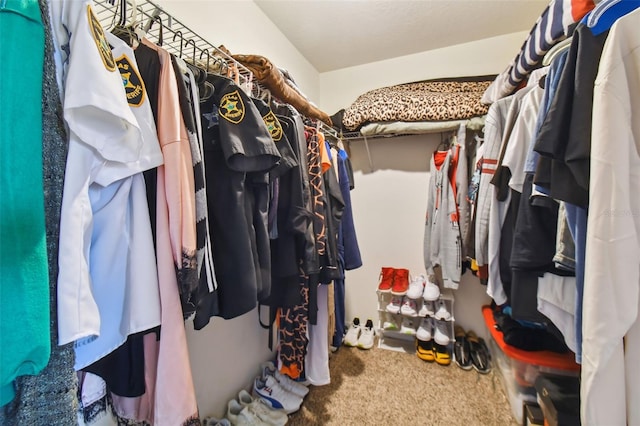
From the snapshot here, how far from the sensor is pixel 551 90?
622 millimetres

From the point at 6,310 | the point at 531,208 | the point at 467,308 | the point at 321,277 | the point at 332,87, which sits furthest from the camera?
the point at 332,87

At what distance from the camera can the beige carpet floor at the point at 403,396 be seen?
3.85 feet

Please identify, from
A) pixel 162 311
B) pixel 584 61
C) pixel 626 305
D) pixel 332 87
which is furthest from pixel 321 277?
pixel 332 87

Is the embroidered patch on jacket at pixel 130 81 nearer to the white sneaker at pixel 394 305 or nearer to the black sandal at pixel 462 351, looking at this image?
the white sneaker at pixel 394 305

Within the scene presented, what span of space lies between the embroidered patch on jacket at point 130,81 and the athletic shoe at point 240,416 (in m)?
1.21

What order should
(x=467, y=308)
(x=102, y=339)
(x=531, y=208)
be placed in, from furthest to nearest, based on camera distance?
(x=467, y=308) < (x=531, y=208) < (x=102, y=339)

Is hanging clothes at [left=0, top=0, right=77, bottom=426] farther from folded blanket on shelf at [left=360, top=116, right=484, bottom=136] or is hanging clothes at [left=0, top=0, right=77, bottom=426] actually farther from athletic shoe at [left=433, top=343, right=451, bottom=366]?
athletic shoe at [left=433, top=343, right=451, bottom=366]

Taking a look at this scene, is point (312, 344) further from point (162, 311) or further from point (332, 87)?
point (332, 87)

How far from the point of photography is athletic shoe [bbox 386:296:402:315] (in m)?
1.67

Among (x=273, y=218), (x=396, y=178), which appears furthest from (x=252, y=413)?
(x=396, y=178)

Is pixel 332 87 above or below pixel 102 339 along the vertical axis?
above

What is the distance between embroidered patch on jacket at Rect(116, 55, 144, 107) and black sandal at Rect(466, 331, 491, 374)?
Answer: 1.98m

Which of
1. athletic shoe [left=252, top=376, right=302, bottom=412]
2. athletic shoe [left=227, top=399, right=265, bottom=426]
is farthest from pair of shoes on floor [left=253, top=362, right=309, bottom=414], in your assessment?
athletic shoe [left=227, top=399, right=265, bottom=426]

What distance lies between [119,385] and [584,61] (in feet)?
3.77
